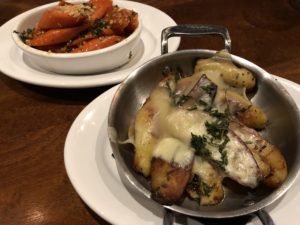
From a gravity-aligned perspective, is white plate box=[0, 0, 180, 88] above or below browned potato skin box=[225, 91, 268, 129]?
below

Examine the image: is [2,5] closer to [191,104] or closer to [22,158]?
[22,158]

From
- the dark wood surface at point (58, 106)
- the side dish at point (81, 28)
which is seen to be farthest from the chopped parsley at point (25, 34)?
the dark wood surface at point (58, 106)

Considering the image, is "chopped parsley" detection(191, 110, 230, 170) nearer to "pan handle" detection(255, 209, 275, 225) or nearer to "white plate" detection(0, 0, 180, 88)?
"pan handle" detection(255, 209, 275, 225)

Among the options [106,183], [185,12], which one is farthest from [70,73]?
[185,12]

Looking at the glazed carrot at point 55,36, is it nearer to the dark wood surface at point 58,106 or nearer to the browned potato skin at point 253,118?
the dark wood surface at point 58,106

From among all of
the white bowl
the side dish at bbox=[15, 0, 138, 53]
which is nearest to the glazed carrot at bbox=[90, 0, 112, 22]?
the side dish at bbox=[15, 0, 138, 53]

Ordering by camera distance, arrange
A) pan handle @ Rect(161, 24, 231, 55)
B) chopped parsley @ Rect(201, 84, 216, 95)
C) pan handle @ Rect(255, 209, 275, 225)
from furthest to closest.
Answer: pan handle @ Rect(161, 24, 231, 55) < chopped parsley @ Rect(201, 84, 216, 95) < pan handle @ Rect(255, 209, 275, 225)

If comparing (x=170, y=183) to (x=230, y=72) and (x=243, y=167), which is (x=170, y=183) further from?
(x=230, y=72)

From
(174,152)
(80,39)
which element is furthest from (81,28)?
(174,152)
